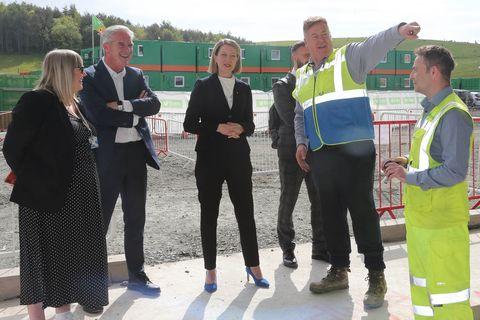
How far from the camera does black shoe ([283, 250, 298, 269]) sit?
449 cm

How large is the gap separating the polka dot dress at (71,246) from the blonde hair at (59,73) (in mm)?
196

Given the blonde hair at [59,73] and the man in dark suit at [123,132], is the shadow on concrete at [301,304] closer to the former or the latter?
the man in dark suit at [123,132]

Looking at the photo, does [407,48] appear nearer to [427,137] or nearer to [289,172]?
[289,172]

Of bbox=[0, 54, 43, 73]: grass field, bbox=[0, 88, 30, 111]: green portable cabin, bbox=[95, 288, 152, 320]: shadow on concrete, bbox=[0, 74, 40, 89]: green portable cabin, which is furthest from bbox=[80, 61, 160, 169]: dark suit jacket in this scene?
bbox=[0, 54, 43, 73]: grass field

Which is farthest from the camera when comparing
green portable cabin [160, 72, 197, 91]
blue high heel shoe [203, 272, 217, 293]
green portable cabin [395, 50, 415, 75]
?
green portable cabin [395, 50, 415, 75]

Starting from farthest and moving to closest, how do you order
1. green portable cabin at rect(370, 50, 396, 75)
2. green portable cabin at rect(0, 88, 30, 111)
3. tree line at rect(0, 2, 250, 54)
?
tree line at rect(0, 2, 250, 54) < green portable cabin at rect(370, 50, 396, 75) < green portable cabin at rect(0, 88, 30, 111)

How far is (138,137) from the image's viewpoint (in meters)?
3.96

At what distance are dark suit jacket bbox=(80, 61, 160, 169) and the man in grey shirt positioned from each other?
1.31 meters

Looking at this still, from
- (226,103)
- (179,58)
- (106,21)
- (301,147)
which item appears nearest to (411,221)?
(301,147)

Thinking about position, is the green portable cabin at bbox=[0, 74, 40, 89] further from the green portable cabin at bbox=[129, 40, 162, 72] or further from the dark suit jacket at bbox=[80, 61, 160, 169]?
the dark suit jacket at bbox=[80, 61, 160, 169]

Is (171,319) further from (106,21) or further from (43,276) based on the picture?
(106,21)

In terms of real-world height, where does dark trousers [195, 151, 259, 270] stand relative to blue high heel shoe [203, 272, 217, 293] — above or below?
above

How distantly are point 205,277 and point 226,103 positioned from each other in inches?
59.4

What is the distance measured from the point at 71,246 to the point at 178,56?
113 ft
